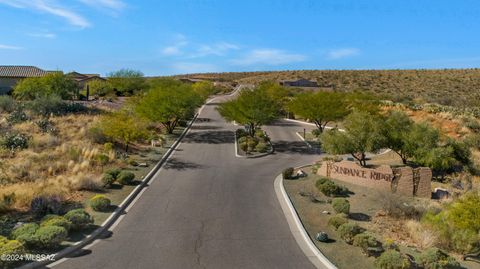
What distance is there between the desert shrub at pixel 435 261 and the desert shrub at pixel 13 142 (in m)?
30.5

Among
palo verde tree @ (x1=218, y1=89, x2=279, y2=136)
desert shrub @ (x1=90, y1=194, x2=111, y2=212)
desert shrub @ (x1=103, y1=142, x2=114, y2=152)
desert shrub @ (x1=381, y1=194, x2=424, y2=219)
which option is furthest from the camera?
palo verde tree @ (x1=218, y1=89, x2=279, y2=136)

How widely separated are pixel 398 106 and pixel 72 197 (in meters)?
52.3

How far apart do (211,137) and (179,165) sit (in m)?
14.4

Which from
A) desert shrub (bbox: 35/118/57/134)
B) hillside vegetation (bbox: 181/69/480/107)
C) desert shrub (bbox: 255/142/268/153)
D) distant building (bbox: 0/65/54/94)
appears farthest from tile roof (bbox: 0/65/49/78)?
hillside vegetation (bbox: 181/69/480/107)

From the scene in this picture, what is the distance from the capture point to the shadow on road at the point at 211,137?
4200 cm

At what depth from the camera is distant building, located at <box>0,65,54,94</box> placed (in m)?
67.8

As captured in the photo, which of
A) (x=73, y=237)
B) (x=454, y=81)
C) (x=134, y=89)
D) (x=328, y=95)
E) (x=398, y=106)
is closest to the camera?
(x=73, y=237)

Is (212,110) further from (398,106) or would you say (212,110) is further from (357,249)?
(357,249)

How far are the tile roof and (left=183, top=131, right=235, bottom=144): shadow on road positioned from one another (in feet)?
126

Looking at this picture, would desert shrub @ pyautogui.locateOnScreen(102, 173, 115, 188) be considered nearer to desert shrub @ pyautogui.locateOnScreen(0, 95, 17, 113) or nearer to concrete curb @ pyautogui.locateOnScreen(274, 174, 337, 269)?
concrete curb @ pyautogui.locateOnScreen(274, 174, 337, 269)

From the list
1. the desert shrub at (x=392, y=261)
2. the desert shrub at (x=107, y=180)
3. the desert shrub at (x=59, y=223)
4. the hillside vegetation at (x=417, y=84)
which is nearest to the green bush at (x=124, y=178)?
the desert shrub at (x=107, y=180)

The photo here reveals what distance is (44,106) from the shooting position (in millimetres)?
47156

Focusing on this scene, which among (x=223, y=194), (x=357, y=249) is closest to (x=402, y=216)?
(x=357, y=249)

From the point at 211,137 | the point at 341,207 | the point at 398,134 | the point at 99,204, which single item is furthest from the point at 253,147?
the point at 99,204
